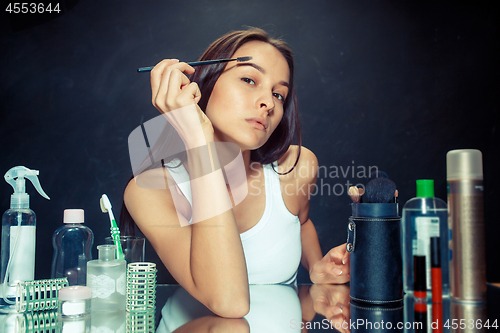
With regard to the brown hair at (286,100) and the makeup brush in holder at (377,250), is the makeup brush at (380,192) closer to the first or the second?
the makeup brush in holder at (377,250)

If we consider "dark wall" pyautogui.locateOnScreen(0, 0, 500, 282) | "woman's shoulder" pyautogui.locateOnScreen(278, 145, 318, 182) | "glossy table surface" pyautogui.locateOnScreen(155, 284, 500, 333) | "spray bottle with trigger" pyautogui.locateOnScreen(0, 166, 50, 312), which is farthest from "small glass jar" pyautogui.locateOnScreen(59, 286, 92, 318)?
"woman's shoulder" pyautogui.locateOnScreen(278, 145, 318, 182)

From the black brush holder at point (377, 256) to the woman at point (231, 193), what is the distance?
21cm

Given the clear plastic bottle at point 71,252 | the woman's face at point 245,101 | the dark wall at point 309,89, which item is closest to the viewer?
the clear plastic bottle at point 71,252

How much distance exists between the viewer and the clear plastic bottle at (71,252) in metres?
0.81

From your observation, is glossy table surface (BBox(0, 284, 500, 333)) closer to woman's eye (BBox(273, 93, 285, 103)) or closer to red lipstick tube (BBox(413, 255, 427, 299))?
red lipstick tube (BBox(413, 255, 427, 299))

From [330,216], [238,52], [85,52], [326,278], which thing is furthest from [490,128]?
[85,52]

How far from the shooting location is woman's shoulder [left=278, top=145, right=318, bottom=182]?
115cm

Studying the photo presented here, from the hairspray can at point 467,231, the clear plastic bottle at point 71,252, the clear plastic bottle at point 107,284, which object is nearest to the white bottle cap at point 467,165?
the hairspray can at point 467,231

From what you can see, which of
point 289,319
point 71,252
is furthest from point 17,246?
point 289,319

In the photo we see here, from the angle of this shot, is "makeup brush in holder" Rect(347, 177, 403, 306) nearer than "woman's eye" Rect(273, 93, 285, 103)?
Yes

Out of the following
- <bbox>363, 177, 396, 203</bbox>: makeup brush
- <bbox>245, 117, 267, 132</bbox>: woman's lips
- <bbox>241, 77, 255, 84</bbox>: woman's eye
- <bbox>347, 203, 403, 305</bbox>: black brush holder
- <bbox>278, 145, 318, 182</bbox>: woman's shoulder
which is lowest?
<bbox>347, 203, 403, 305</bbox>: black brush holder

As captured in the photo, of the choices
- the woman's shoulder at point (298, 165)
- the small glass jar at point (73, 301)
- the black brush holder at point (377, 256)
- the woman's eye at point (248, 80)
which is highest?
the woman's eye at point (248, 80)

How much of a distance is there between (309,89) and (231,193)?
1.38ft

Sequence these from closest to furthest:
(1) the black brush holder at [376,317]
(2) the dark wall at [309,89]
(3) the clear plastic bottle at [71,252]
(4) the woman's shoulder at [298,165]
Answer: (1) the black brush holder at [376,317], (3) the clear plastic bottle at [71,252], (2) the dark wall at [309,89], (4) the woman's shoulder at [298,165]
